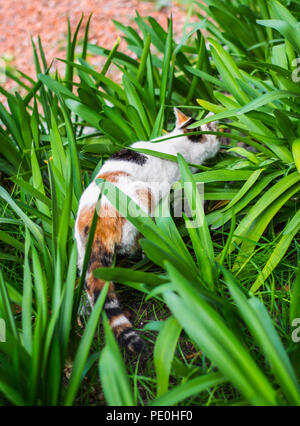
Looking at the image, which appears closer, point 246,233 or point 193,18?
point 246,233

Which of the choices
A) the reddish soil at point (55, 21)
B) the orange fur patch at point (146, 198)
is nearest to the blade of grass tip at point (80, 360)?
the orange fur patch at point (146, 198)

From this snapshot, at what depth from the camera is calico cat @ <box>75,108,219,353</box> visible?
200 cm

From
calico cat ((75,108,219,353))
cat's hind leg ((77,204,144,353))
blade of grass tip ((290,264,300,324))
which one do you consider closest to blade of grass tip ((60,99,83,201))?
calico cat ((75,108,219,353))

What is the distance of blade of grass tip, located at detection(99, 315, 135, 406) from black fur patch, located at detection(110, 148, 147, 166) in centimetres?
123

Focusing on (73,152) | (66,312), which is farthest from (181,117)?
(66,312)

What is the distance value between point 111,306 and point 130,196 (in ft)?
1.94

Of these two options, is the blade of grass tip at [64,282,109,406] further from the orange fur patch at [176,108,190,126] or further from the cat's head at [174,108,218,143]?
the orange fur patch at [176,108,190,126]

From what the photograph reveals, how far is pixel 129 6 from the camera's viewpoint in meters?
6.16

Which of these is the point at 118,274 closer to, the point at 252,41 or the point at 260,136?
the point at 260,136

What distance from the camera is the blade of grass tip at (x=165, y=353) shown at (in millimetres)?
1664

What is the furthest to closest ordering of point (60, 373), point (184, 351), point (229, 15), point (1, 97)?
point (1, 97), point (229, 15), point (184, 351), point (60, 373)

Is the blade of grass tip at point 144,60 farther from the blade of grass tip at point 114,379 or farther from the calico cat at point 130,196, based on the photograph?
the blade of grass tip at point 114,379

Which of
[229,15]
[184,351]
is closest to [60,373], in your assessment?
[184,351]

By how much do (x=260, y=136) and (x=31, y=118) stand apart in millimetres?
1520
